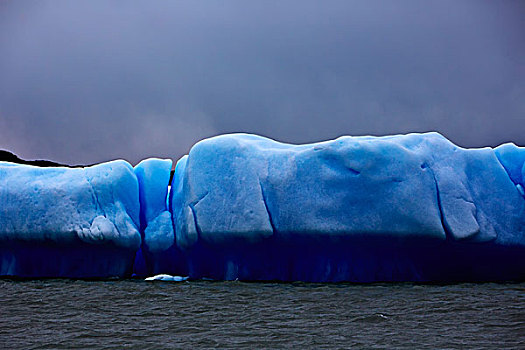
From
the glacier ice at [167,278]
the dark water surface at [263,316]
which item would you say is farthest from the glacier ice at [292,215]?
the dark water surface at [263,316]

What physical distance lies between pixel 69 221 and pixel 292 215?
14.0 ft

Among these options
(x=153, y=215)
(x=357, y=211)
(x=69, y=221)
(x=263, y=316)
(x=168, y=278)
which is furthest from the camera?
(x=153, y=215)

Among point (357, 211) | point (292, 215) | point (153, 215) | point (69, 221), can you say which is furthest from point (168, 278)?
point (357, 211)

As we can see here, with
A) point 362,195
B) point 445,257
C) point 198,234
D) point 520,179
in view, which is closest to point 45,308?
point 198,234

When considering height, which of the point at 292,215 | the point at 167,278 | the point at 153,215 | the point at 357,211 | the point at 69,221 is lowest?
the point at 167,278

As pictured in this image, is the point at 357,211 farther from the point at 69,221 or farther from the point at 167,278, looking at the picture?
the point at 69,221

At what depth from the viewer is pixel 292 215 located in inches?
401

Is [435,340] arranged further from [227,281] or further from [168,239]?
[168,239]

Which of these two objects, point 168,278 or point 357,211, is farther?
point 168,278

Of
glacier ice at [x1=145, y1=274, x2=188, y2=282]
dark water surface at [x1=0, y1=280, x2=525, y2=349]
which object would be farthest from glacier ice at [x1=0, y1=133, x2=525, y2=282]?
dark water surface at [x1=0, y1=280, x2=525, y2=349]

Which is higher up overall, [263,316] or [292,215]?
[292,215]

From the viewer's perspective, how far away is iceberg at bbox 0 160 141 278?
11.2 m

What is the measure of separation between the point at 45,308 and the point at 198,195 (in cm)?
→ 378

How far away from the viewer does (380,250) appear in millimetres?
10352
